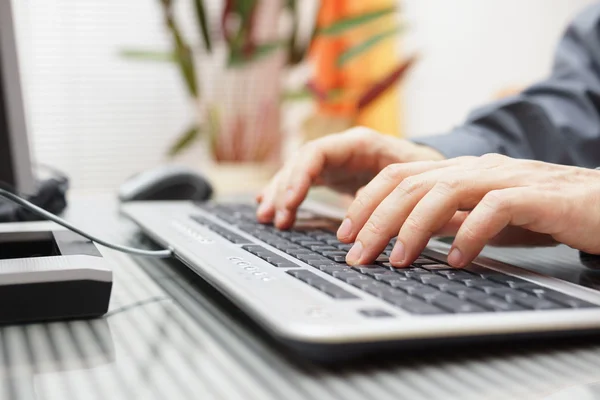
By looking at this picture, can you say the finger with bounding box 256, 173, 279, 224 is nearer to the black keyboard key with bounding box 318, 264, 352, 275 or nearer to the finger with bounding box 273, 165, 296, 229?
the finger with bounding box 273, 165, 296, 229

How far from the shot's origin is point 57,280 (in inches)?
15.2

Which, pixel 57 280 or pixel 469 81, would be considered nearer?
pixel 57 280

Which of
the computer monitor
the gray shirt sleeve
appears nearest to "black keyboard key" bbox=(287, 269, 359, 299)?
the computer monitor

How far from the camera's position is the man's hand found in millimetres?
454

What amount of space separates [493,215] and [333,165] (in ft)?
1.14

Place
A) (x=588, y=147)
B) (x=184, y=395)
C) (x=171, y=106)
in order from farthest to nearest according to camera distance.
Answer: (x=171, y=106), (x=588, y=147), (x=184, y=395)

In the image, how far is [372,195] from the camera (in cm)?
53

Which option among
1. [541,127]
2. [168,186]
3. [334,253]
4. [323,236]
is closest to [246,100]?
[168,186]

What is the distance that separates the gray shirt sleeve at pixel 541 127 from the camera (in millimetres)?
906

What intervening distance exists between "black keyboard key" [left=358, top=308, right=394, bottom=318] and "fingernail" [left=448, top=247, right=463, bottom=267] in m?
0.15

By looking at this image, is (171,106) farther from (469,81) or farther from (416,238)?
(416,238)

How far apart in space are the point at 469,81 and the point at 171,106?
1.27m

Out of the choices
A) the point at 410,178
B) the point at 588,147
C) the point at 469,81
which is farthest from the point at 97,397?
the point at 469,81

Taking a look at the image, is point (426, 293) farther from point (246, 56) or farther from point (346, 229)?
point (246, 56)
